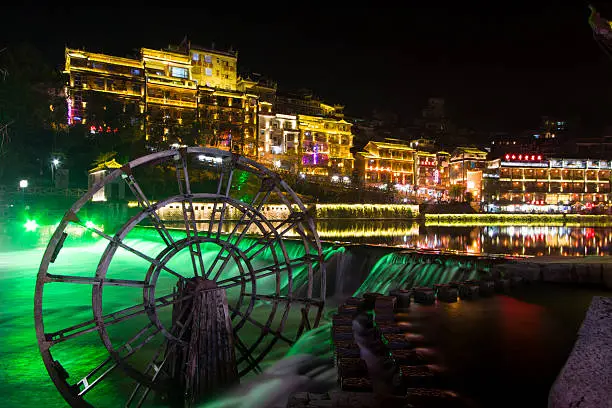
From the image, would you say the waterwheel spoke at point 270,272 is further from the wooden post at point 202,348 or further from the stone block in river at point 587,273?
the stone block in river at point 587,273

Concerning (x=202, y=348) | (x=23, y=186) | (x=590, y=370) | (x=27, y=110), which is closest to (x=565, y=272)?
(x=590, y=370)

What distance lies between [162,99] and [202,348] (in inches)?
2690

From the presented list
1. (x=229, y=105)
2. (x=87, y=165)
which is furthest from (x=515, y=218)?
(x=87, y=165)

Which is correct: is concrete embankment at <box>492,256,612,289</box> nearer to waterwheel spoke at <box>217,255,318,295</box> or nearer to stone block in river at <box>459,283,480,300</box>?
stone block in river at <box>459,283,480,300</box>

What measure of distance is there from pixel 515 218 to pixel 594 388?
91.0 metres

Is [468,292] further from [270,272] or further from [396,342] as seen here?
[270,272]

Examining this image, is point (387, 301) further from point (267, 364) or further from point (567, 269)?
point (567, 269)

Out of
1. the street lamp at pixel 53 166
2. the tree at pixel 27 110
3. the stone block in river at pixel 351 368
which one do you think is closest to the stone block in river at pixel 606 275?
the stone block in river at pixel 351 368

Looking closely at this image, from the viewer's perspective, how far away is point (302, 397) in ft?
20.2

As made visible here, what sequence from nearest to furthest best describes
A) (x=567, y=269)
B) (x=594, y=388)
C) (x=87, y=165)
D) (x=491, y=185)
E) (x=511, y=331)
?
(x=594, y=388)
(x=511, y=331)
(x=567, y=269)
(x=87, y=165)
(x=491, y=185)

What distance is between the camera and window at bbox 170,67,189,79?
7600 centimetres

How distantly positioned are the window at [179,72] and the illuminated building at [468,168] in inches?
2855

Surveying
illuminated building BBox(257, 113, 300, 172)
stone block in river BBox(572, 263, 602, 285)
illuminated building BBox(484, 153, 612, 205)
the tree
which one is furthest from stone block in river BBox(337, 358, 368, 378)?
illuminated building BBox(484, 153, 612, 205)

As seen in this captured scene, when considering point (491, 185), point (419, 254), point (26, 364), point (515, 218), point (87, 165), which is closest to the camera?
point (26, 364)
